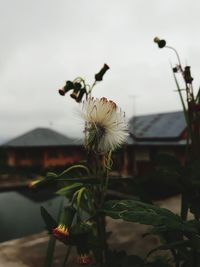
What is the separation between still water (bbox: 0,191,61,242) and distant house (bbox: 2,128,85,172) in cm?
642

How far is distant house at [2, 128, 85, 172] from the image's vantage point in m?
21.0

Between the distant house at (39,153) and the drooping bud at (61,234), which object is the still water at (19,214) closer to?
the distant house at (39,153)

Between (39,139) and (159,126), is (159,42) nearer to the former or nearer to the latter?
(159,126)

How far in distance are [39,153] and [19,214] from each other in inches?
381

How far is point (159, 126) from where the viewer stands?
18.9 meters

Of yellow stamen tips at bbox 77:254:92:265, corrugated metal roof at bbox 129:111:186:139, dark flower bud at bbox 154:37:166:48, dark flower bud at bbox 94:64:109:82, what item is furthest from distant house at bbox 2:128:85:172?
yellow stamen tips at bbox 77:254:92:265

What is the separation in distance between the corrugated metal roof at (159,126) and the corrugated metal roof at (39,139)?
5.12 meters

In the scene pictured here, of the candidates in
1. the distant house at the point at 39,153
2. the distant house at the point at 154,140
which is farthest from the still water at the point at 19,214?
the distant house at the point at 39,153

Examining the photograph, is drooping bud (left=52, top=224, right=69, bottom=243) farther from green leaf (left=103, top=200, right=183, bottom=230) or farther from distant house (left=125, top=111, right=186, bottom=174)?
distant house (left=125, top=111, right=186, bottom=174)

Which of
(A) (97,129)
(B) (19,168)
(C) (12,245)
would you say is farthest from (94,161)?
(B) (19,168)

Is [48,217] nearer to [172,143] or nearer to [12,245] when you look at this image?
[12,245]

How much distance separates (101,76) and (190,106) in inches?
23.3

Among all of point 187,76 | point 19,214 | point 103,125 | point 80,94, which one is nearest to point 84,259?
point 103,125

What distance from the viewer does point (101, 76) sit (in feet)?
6.18
